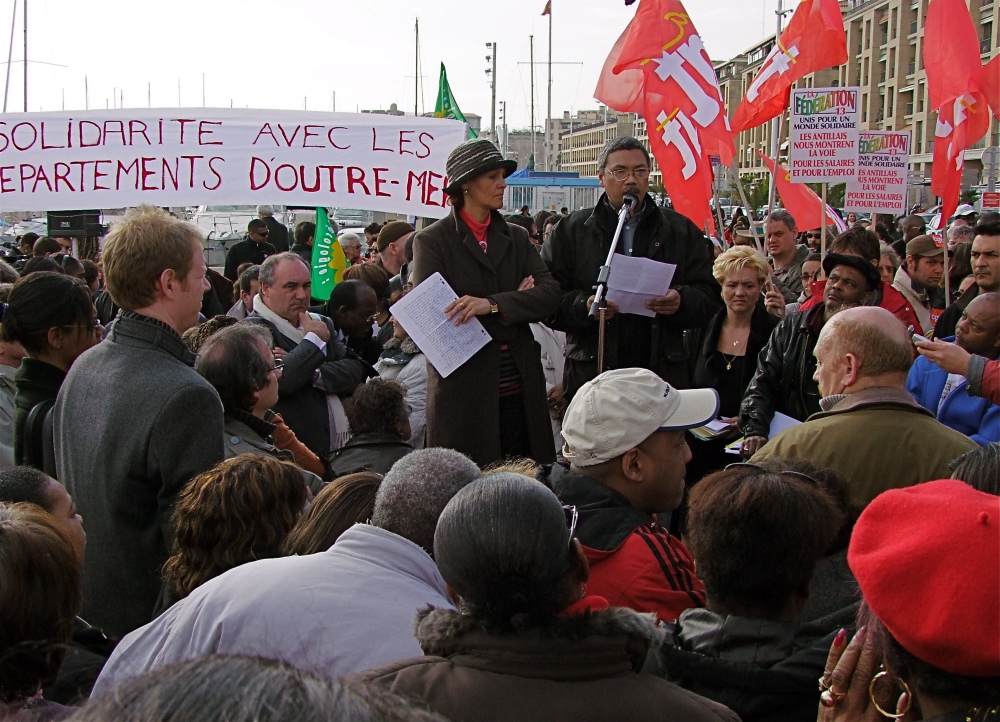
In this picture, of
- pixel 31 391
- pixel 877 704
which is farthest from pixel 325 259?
pixel 877 704

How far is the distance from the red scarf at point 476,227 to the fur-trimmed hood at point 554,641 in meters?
2.89

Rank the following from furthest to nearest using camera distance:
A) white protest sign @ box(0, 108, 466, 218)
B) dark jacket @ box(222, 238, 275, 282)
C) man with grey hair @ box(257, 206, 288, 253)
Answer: man with grey hair @ box(257, 206, 288, 253) < dark jacket @ box(222, 238, 275, 282) < white protest sign @ box(0, 108, 466, 218)

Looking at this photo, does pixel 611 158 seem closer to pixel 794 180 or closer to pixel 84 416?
pixel 84 416

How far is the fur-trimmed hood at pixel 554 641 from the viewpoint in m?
1.63

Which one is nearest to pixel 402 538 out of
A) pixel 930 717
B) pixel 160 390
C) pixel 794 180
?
pixel 160 390

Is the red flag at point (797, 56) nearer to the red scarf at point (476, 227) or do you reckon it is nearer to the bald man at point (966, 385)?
the bald man at point (966, 385)

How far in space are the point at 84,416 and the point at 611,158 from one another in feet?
9.80

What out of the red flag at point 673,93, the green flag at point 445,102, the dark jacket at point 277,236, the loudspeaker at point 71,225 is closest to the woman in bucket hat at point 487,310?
the red flag at point 673,93

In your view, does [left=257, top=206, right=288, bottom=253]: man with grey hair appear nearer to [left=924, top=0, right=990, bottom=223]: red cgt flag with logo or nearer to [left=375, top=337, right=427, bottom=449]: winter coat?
[left=375, top=337, right=427, bottom=449]: winter coat

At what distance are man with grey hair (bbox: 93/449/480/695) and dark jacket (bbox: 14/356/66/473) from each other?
146cm

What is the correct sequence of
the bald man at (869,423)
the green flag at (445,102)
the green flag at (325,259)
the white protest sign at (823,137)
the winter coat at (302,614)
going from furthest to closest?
the green flag at (445,102) → the green flag at (325,259) → the white protest sign at (823,137) → the bald man at (869,423) → the winter coat at (302,614)

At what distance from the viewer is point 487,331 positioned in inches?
171

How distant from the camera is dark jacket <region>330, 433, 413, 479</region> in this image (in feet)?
13.1

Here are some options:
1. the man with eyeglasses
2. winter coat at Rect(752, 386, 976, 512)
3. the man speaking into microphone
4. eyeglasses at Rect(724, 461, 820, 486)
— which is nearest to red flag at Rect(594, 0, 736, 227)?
the man speaking into microphone
